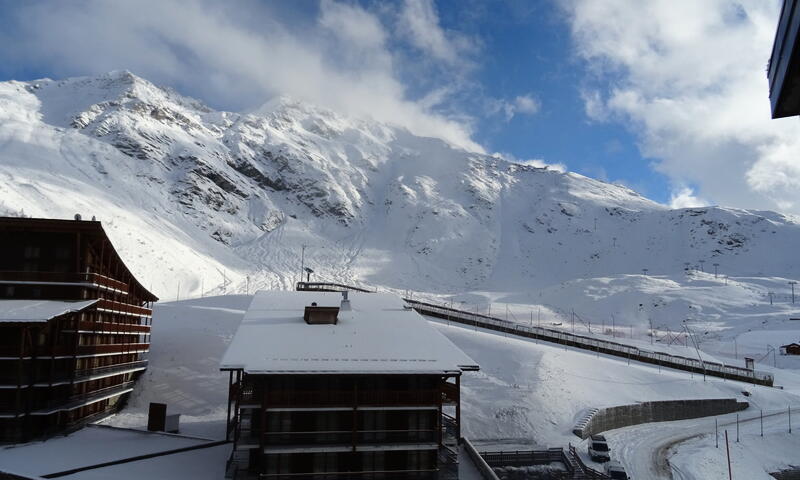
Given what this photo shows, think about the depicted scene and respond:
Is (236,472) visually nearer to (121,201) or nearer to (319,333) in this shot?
(319,333)

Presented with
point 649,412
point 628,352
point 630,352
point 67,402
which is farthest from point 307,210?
point 67,402

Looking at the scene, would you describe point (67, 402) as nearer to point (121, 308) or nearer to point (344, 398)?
point (121, 308)

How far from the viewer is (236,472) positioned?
23578 mm

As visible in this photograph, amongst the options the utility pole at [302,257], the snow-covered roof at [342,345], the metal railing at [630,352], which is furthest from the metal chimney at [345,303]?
the utility pole at [302,257]

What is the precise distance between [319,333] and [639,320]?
3338 inches

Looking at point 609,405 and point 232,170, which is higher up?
point 232,170

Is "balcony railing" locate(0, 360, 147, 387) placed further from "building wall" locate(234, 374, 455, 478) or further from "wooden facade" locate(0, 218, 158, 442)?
"building wall" locate(234, 374, 455, 478)

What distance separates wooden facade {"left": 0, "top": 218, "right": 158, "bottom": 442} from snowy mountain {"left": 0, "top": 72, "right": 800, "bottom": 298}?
49708 millimetres

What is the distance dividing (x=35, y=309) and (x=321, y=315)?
1458 centimetres

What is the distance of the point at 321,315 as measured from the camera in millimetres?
29109

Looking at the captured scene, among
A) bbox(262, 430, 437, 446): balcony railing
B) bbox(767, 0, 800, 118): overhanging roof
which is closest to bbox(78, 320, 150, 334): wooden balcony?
bbox(262, 430, 437, 446): balcony railing

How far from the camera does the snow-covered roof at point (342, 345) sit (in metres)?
23.3

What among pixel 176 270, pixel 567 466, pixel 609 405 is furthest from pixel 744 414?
pixel 176 270

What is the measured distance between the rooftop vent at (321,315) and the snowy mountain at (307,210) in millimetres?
58892
